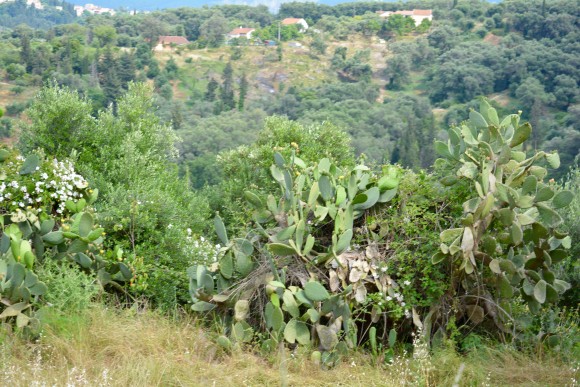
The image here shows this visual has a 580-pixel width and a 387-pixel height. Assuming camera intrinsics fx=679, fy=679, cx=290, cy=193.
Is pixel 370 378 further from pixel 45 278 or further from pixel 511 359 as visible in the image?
pixel 45 278

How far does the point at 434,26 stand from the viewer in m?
106

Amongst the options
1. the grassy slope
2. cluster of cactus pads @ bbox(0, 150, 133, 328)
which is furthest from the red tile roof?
cluster of cactus pads @ bbox(0, 150, 133, 328)

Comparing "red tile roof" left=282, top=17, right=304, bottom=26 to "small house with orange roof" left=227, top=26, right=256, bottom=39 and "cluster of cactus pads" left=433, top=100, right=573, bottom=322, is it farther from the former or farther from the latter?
"cluster of cactus pads" left=433, top=100, right=573, bottom=322

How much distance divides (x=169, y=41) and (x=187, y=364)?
346ft

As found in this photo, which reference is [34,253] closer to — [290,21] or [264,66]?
[264,66]

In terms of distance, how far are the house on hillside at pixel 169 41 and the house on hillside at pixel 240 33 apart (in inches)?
383

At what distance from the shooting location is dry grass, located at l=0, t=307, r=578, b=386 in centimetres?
313

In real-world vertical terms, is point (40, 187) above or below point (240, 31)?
above

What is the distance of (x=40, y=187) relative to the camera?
5375mm

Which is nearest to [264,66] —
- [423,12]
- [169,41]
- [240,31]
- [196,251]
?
[169,41]

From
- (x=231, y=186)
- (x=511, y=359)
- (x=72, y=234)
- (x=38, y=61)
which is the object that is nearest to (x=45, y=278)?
(x=72, y=234)

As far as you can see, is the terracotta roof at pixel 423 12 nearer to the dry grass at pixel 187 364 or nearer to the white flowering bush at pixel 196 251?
the white flowering bush at pixel 196 251

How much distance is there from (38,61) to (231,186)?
220ft

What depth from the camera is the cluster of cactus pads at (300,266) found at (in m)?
3.78
